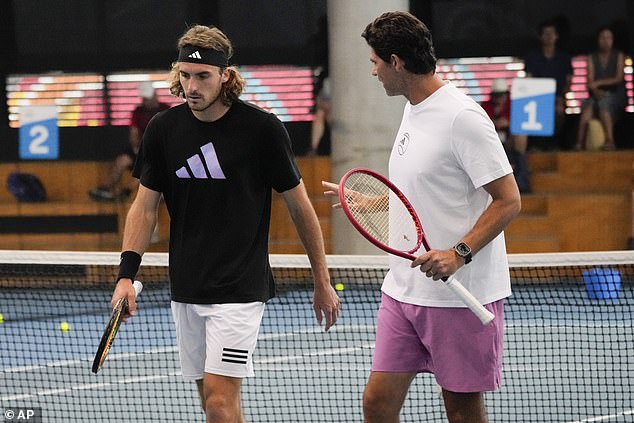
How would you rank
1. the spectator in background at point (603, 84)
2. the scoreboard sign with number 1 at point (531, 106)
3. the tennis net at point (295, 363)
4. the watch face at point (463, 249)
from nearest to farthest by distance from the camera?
the watch face at point (463, 249) → the tennis net at point (295, 363) → the scoreboard sign with number 1 at point (531, 106) → the spectator in background at point (603, 84)

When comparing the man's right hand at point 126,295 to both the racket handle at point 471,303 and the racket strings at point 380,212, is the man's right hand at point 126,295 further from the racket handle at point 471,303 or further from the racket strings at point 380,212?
the racket handle at point 471,303

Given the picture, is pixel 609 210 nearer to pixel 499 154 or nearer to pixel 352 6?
pixel 352 6

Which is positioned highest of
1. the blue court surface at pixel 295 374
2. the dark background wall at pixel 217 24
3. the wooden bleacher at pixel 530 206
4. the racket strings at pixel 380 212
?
the dark background wall at pixel 217 24

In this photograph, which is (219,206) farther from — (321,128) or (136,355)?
(321,128)

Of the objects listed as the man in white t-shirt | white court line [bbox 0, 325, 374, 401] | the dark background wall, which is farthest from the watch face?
the dark background wall

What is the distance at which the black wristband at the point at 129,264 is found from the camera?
4820 mm

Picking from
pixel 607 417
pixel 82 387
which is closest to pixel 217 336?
pixel 607 417

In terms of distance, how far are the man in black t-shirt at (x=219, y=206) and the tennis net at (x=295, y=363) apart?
2.11m

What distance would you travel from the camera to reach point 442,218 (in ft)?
14.8

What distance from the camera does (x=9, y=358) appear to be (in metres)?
8.95

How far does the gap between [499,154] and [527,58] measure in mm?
10202

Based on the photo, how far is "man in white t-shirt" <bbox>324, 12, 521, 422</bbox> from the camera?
4359 millimetres

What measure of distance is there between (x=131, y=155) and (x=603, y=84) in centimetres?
519

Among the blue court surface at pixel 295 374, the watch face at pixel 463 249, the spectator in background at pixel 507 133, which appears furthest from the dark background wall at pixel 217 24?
the watch face at pixel 463 249
